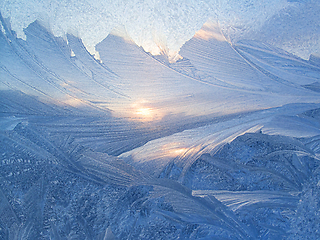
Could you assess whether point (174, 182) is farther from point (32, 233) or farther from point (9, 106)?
point (9, 106)

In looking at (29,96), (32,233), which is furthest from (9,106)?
(32,233)

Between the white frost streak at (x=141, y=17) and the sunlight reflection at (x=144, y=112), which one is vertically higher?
the white frost streak at (x=141, y=17)

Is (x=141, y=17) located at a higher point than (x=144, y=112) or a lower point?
higher

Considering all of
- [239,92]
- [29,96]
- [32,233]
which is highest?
[239,92]

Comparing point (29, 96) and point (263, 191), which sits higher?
point (29, 96)

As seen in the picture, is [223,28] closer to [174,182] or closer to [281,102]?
[281,102]

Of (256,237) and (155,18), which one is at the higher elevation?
(155,18)

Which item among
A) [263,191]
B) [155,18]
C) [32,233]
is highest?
[155,18]

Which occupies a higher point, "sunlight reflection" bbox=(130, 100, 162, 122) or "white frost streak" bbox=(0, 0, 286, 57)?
"white frost streak" bbox=(0, 0, 286, 57)

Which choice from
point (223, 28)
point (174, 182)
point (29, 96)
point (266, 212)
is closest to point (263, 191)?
point (266, 212)
